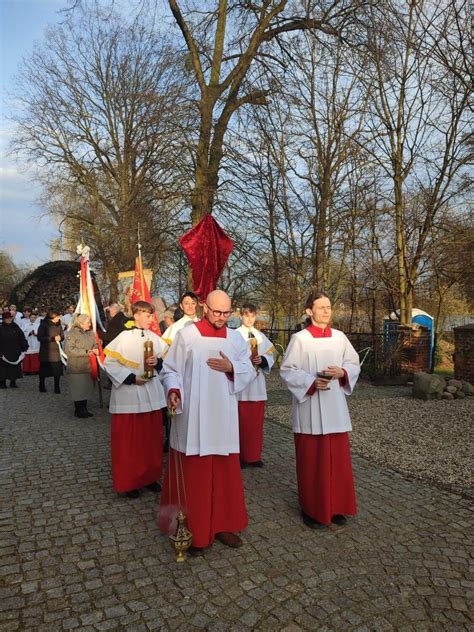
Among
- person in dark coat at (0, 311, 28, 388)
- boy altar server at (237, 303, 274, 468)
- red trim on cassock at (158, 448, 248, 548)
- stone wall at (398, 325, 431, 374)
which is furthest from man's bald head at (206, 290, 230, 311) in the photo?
person in dark coat at (0, 311, 28, 388)

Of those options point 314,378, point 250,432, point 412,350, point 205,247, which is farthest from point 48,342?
point 314,378

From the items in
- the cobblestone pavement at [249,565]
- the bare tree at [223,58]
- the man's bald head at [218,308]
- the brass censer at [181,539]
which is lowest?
the cobblestone pavement at [249,565]

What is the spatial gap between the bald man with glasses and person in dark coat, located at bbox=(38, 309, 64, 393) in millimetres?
9010

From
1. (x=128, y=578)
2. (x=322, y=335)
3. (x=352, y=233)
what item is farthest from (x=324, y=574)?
(x=352, y=233)

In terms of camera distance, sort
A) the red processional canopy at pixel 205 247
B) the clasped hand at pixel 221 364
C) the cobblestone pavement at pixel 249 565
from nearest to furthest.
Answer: the cobblestone pavement at pixel 249 565, the clasped hand at pixel 221 364, the red processional canopy at pixel 205 247

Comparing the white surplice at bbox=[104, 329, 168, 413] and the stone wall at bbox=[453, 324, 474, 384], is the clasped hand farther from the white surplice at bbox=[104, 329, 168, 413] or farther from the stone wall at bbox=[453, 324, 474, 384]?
the stone wall at bbox=[453, 324, 474, 384]

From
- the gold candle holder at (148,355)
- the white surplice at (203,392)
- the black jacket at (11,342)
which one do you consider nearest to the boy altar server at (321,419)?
the white surplice at (203,392)

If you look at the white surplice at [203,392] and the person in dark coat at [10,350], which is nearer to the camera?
the white surplice at [203,392]

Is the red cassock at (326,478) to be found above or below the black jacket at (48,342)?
below

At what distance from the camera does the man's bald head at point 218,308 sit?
13.7 ft

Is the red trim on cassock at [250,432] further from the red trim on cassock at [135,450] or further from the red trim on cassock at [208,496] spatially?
the red trim on cassock at [208,496]

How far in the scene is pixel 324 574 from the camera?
367cm

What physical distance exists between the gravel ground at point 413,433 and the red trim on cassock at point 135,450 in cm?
279

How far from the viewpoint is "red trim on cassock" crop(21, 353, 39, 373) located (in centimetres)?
1616
